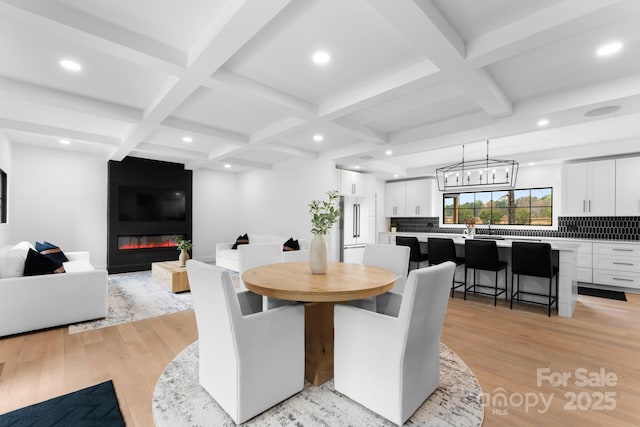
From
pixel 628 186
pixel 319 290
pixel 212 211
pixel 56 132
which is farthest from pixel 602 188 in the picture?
pixel 56 132

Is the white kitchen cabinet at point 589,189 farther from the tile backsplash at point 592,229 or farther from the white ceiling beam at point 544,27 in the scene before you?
the white ceiling beam at point 544,27

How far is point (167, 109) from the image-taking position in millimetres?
3332

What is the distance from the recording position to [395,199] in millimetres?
8102

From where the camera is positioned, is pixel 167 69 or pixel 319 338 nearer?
pixel 319 338

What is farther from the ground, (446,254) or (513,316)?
(446,254)

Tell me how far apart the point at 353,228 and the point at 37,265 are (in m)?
5.18

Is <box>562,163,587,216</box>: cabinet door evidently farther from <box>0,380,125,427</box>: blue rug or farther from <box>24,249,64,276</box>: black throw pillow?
<box>24,249,64,276</box>: black throw pillow

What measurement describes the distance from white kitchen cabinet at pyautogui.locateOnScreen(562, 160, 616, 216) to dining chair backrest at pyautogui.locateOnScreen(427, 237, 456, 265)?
119 inches

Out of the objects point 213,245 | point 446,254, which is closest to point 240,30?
point 446,254

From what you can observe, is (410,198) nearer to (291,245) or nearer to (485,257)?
(291,245)

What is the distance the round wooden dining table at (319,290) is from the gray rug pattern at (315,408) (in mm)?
187

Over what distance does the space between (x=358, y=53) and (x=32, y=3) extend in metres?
2.18

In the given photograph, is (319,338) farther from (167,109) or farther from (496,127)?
(496,127)

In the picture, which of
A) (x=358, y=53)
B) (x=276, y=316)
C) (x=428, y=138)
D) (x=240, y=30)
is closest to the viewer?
(x=276, y=316)
